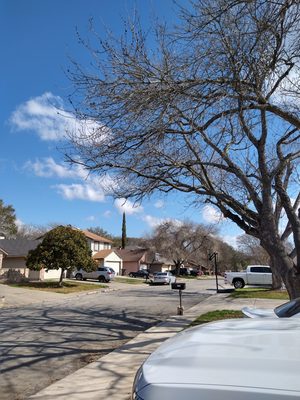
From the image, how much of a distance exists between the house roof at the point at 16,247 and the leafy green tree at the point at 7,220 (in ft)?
80.4

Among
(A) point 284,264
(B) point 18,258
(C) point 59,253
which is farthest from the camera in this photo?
(B) point 18,258

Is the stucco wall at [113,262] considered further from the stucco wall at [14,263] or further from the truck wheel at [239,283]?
the truck wheel at [239,283]

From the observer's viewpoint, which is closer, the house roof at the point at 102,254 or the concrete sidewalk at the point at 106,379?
the concrete sidewalk at the point at 106,379

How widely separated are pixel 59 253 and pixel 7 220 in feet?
141

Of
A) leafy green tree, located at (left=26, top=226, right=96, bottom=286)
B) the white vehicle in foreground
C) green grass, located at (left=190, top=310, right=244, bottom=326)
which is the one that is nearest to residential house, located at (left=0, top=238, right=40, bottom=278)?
leafy green tree, located at (left=26, top=226, right=96, bottom=286)

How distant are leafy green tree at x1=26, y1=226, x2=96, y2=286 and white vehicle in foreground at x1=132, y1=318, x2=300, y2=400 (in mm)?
32842

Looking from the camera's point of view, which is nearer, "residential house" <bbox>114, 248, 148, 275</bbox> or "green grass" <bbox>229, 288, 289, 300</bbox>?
"green grass" <bbox>229, 288, 289, 300</bbox>

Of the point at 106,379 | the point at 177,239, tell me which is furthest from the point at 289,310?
the point at 177,239

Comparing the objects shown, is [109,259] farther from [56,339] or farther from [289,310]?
[289,310]

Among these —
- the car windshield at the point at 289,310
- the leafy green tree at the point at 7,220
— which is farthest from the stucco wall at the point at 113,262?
the car windshield at the point at 289,310

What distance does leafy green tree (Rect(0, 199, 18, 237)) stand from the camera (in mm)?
73812

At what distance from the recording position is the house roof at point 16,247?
45.7m

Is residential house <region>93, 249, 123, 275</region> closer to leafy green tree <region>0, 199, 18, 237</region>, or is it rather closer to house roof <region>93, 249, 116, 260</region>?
house roof <region>93, 249, 116, 260</region>

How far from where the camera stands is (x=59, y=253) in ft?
114
